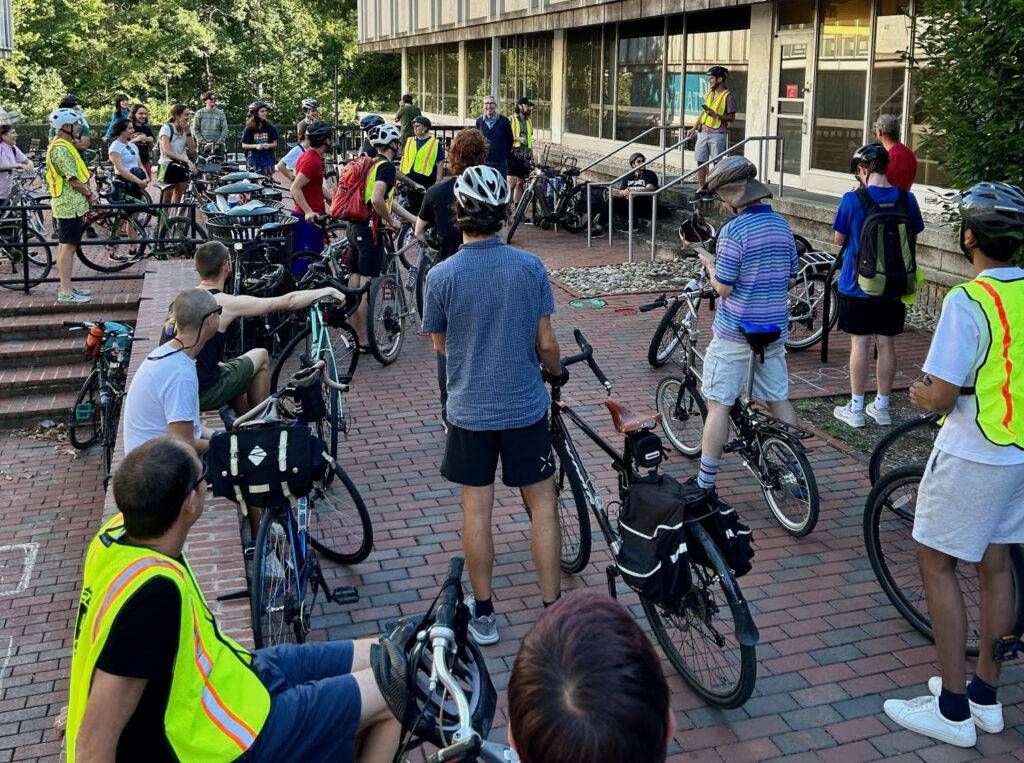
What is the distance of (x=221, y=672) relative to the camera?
3025 millimetres

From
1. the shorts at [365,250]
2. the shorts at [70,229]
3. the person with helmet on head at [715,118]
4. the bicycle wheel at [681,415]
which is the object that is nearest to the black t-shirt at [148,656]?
the bicycle wheel at [681,415]

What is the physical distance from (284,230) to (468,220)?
5.46m

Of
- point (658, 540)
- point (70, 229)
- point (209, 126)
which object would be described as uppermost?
point (209, 126)

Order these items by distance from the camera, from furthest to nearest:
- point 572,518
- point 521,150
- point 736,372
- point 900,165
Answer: point 521,150, point 900,165, point 736,372, point 572,518

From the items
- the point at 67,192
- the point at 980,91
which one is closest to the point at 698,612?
the point at 980,91

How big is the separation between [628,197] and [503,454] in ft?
34.5

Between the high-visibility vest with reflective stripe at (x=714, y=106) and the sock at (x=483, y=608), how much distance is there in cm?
1082

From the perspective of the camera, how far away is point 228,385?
636 centimetres

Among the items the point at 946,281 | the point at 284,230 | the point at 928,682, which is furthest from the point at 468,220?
the point at 946,281

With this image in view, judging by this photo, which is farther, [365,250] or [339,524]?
[365,250]

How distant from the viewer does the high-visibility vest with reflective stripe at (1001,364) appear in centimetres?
381

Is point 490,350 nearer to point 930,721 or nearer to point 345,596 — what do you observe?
point 345,596

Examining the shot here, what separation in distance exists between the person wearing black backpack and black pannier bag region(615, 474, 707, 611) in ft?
12.1

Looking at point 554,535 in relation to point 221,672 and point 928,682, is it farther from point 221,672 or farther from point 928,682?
point 221,672
